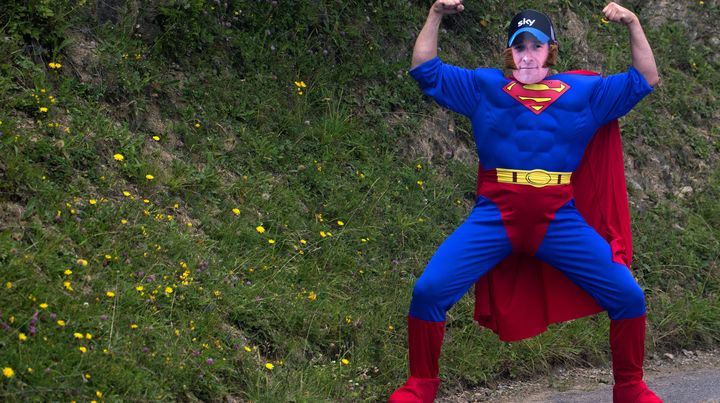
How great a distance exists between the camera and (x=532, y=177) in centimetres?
506

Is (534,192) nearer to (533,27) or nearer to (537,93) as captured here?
(537,93)

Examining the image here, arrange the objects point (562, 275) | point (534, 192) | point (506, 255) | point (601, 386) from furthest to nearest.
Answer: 1. point (601, 386)
2. point (562, 275)
3. point (506, 255)
4. point (534, 192)

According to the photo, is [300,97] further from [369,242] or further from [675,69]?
[675,69]

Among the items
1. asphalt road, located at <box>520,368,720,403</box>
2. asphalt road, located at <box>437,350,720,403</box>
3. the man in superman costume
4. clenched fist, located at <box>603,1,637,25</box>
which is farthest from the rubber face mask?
asphalt road, located at <box>520,368,720,403</box>

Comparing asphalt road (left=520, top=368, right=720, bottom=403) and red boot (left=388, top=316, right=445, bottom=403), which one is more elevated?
red boot (left=388, top=316, right=445, bottom=403)

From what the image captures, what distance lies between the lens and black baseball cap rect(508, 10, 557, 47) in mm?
5188

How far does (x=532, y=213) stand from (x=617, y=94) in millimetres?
691

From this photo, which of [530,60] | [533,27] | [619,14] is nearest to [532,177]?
[530,60]

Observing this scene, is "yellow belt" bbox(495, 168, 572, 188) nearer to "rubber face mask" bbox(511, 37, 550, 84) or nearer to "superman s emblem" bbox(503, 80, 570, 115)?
"superman s emblem" bbox(503, 80, 570, 115)

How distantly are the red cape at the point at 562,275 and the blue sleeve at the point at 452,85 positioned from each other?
1.15 ft

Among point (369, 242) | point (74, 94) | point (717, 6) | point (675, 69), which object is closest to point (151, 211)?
point (74, 94)

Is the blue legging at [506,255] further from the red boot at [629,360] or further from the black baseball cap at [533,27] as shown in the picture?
the black baseball cap at [533,27]

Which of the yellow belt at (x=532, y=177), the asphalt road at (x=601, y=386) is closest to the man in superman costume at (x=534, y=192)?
the yellow belt at (x=532, y=177)

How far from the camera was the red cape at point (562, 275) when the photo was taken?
17.5ft
